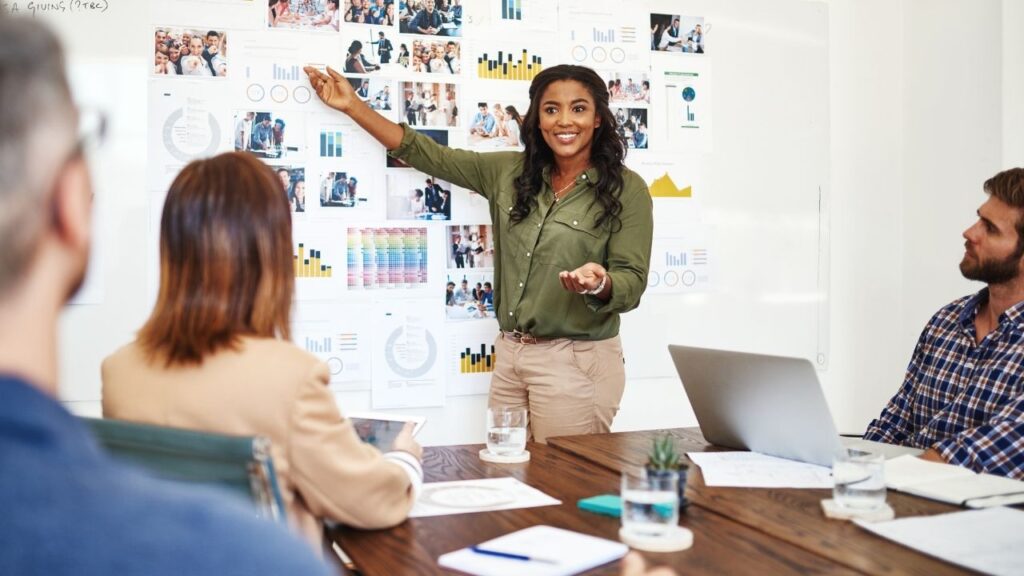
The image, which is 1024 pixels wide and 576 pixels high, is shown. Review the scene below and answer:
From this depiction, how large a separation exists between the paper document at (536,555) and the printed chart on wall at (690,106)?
2472mm

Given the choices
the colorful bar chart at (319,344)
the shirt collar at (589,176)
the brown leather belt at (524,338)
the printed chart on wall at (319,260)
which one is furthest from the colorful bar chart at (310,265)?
the shirt collar at (589,176)

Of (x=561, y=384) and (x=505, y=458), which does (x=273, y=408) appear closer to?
(x=505, y=458)

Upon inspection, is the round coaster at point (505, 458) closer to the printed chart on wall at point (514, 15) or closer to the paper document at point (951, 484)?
the paper document at point (951, 484)

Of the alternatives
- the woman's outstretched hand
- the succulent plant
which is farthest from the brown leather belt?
the succulent plant

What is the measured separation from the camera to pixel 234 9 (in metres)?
3.12

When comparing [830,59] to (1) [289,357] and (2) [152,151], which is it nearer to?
(2) [152,151]

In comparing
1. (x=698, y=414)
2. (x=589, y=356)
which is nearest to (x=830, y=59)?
(x=589, y=356)

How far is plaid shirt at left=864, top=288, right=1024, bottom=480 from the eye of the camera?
2064mm

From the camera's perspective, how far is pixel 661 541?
145 cm

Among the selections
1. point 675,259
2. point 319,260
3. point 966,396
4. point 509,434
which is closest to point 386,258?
point 319,260

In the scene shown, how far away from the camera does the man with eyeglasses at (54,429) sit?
21.5 inches

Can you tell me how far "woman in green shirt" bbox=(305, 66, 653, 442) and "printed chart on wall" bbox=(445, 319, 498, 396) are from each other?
26 cm

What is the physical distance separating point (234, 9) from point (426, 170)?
82 cm

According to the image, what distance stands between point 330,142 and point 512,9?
829mm
